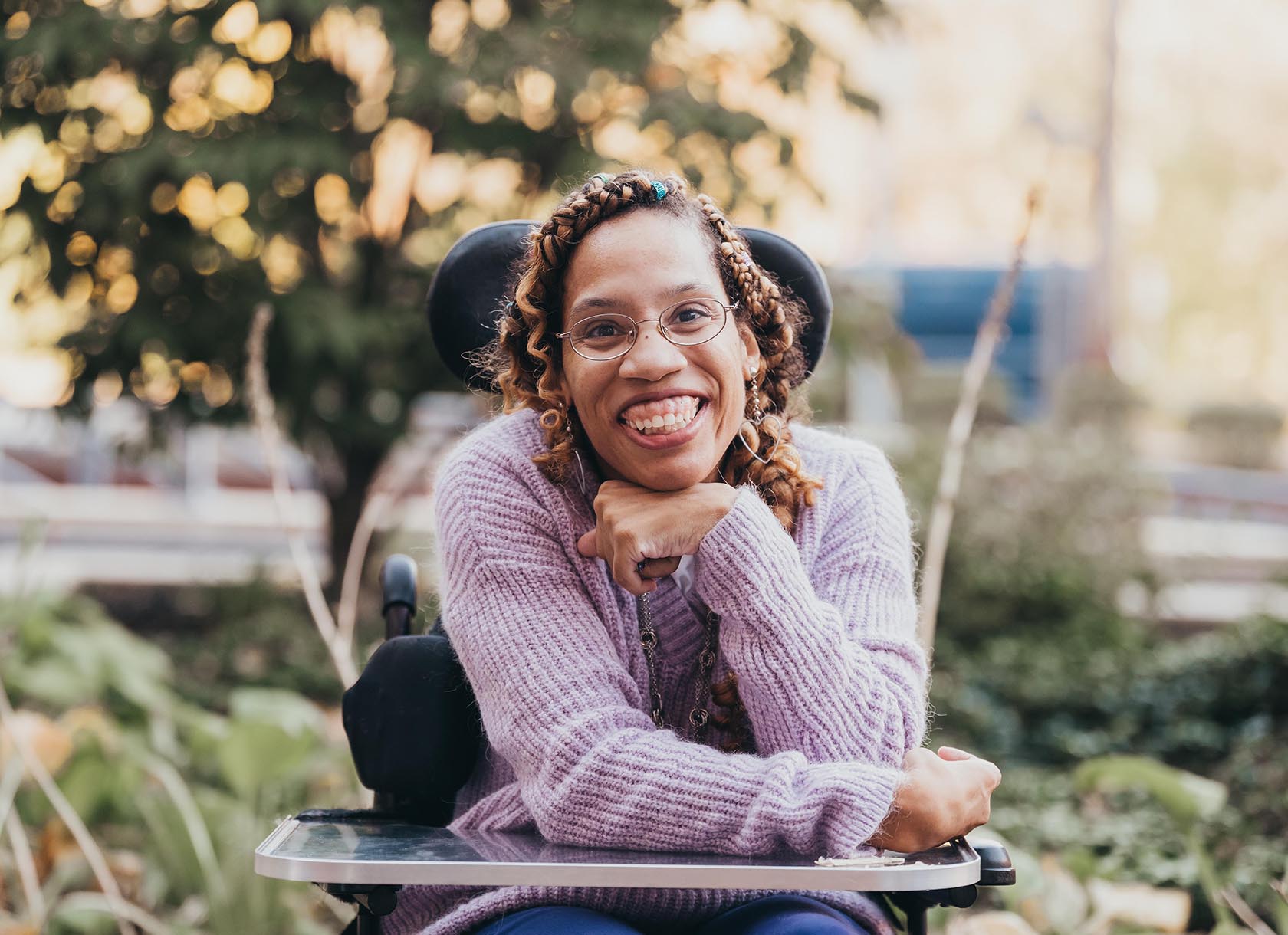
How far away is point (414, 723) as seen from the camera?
2055mm

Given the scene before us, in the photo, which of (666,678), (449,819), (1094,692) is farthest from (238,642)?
(666,678)

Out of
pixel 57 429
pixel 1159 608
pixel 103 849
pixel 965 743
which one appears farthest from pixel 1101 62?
pixel 103 849

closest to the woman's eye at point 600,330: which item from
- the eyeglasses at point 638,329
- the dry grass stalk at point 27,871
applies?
the eyeglasses at point 638,329

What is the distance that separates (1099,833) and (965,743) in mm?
1365

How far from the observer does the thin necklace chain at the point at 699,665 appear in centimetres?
201

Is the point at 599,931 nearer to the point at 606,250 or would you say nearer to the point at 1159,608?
the point at 606,250

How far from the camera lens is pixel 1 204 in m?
5.07

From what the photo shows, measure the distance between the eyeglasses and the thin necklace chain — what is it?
0.36 meters

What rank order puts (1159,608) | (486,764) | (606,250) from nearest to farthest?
(606,250) < (486,764) < (1159,608)

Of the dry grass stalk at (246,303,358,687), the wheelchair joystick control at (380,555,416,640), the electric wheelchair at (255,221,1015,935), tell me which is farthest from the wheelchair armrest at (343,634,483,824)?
the dry grass stalk at (246,303,358,687)

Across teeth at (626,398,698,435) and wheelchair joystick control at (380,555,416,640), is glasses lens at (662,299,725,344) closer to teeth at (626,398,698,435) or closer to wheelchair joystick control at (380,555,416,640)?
teeth at (626,398,698,435)

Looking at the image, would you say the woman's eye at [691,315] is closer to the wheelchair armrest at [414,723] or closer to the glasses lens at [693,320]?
the glasses lens at [693,320]

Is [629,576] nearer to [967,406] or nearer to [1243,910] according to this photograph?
[967,406]

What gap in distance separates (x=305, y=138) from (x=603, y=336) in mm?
3300
